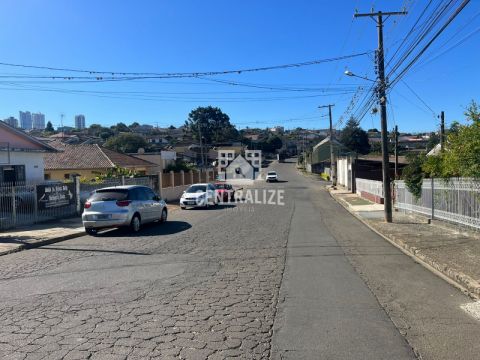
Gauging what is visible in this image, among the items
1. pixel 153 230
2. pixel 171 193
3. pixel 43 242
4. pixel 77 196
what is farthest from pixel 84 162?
pixel 43 242

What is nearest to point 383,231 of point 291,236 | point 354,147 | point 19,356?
point 291,236

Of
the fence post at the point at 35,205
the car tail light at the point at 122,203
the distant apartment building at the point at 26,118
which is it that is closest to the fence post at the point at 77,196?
the fence post at the point at 35,205

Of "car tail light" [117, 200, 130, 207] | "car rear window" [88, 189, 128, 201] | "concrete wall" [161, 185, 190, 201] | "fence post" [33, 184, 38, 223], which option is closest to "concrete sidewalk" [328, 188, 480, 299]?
"car tail light" [117, 200, 130, 207]

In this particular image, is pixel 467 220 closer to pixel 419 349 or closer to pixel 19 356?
pixel 419 349

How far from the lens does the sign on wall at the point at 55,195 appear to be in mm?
18688

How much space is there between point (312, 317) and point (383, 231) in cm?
1008

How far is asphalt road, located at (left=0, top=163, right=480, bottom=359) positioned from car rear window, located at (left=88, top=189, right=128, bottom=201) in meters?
3.65

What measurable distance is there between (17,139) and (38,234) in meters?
12.4

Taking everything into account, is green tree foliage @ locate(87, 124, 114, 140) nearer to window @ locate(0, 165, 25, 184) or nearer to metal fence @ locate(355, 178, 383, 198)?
metal fence @ locate(355, 178, 383, 198)

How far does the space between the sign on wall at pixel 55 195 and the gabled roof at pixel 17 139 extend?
197 inches

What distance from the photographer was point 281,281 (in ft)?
25.9

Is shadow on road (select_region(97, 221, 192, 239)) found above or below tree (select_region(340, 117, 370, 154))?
below

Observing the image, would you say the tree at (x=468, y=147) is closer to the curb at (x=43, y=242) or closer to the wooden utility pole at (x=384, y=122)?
the wooden utility pole at (x=384, y=122)

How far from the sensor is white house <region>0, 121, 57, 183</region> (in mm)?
23641
